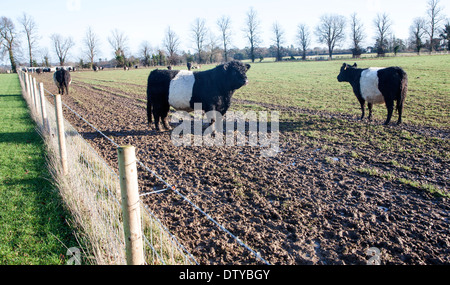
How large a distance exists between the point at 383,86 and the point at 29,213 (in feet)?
28.5

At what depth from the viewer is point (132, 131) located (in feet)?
29.2

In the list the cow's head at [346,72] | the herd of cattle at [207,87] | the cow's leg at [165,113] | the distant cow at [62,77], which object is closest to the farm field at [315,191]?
the cow's leg at [165,113]

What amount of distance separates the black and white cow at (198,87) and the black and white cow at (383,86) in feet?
12.2

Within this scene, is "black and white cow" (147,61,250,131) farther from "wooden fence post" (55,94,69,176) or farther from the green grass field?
"wooden fence post" (55,94,69,176)

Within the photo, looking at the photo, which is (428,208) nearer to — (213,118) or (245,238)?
(245,238)

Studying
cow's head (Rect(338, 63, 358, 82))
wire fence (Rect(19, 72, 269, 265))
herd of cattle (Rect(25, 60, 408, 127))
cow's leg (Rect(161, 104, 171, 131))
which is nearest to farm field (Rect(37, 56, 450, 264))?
Answer: wire fence (Rect(19, 72, 269, 265))

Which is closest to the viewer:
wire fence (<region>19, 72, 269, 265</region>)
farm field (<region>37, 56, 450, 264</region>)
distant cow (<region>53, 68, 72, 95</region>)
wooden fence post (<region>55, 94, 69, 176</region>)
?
wire fence (<region>19, 72, 269, 265</region>)

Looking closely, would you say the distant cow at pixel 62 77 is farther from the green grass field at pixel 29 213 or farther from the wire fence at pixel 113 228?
the wire fence at pixel 113 228

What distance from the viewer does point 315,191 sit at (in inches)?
183

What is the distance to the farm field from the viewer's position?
129 inches

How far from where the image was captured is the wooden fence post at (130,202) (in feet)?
6.40

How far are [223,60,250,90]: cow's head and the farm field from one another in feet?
5.90

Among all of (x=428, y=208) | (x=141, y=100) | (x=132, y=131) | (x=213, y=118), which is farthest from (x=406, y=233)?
(x=141, y=100)

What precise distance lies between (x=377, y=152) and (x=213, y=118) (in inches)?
158
